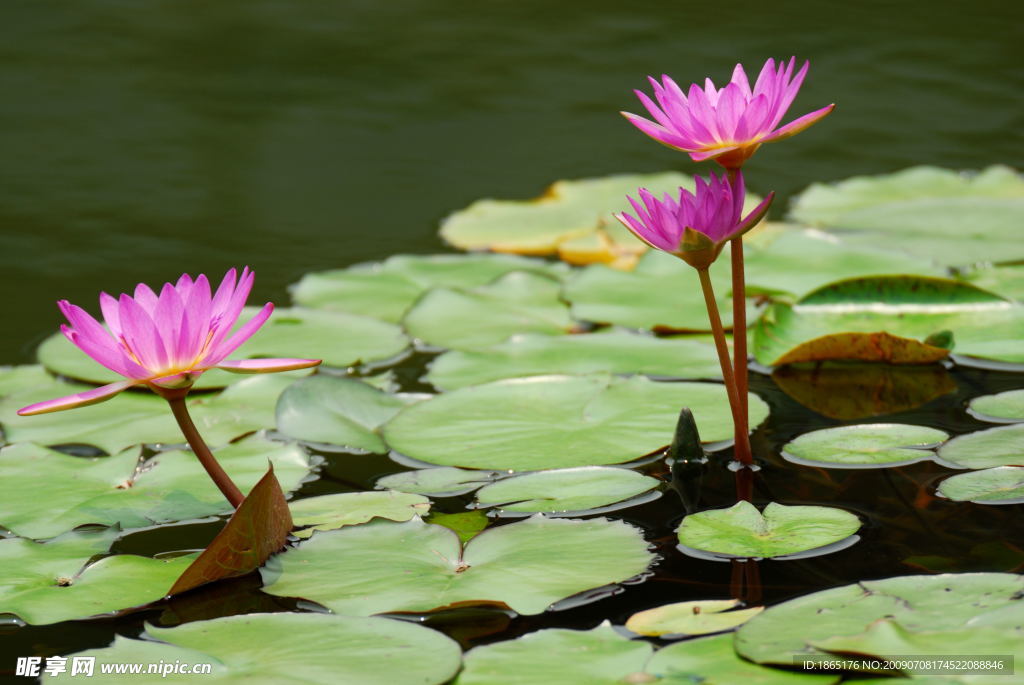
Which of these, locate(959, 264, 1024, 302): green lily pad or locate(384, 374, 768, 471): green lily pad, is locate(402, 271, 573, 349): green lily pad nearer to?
locate(384, 374, 768, 471): green lily pad

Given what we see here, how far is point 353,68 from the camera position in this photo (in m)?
4.02

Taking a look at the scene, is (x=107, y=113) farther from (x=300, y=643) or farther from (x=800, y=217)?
(x=300, y=643)

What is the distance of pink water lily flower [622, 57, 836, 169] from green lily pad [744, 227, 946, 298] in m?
0.92

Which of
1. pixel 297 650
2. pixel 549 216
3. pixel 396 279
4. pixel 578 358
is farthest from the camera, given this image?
pixel 549 216

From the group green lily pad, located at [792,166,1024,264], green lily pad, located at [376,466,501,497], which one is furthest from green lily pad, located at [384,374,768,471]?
green lily pad, located at [792,166,1024,264]

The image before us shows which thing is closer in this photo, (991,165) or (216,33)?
(991,165)

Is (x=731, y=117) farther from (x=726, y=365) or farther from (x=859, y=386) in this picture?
(x=859, y=386)

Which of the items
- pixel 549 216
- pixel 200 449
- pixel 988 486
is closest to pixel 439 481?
pixel 200 449

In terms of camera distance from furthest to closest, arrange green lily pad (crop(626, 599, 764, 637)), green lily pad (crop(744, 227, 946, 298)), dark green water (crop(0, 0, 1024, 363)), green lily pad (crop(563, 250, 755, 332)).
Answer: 1. dark green water (crop(0, 0, 1024, 363))
2. green lily pad (crop(744, 227, 946, 298))
3. green lily pad (crop(563, 250, 755, 332))
4. green lily pad (crop(626, 599, 764, 637))

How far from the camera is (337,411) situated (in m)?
1.77

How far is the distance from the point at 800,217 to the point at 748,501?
1.56 metres

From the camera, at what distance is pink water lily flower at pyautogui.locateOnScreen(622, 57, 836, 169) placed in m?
1.28

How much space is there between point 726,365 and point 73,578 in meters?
0.83

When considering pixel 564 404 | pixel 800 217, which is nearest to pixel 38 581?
pixel 564 404
